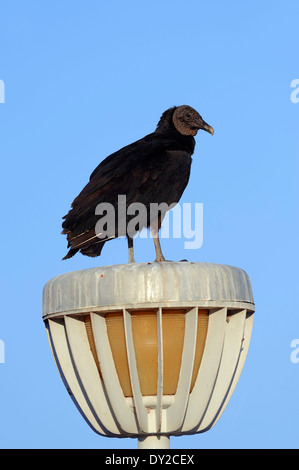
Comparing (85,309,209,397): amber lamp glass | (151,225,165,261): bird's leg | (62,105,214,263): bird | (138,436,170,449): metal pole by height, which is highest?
(62,105,214,263): bird

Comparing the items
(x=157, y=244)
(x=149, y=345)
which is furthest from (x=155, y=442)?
(x=157, y=244)

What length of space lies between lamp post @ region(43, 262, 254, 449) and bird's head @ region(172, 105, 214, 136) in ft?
8.48

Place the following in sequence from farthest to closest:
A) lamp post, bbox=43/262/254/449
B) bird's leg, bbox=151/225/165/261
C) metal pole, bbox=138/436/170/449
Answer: bird's leg, bbox=151/225/165/261 < metal pole, bbox=138/436/170/449 < lamp post, bbox=43/262/254/449

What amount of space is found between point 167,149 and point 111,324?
8.96ft

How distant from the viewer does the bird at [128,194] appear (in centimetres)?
1314

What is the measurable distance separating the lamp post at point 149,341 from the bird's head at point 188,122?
2585mm

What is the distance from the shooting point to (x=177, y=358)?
12.8 metres

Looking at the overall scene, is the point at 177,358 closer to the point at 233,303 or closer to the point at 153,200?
the point at 233,303

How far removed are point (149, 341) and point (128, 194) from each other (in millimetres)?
2016

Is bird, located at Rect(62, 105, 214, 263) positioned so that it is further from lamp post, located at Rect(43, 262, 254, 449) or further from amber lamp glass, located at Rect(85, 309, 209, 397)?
amber lamp glass, located at Rect(85, 309, 209, 397)

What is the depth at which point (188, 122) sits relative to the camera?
1475cm

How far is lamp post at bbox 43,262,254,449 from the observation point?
40.8 ft

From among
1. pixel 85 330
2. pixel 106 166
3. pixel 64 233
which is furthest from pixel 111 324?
pixel 106 166

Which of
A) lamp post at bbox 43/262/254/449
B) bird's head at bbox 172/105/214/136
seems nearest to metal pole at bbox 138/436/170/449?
lamp post at bbox 43/262/254/449
